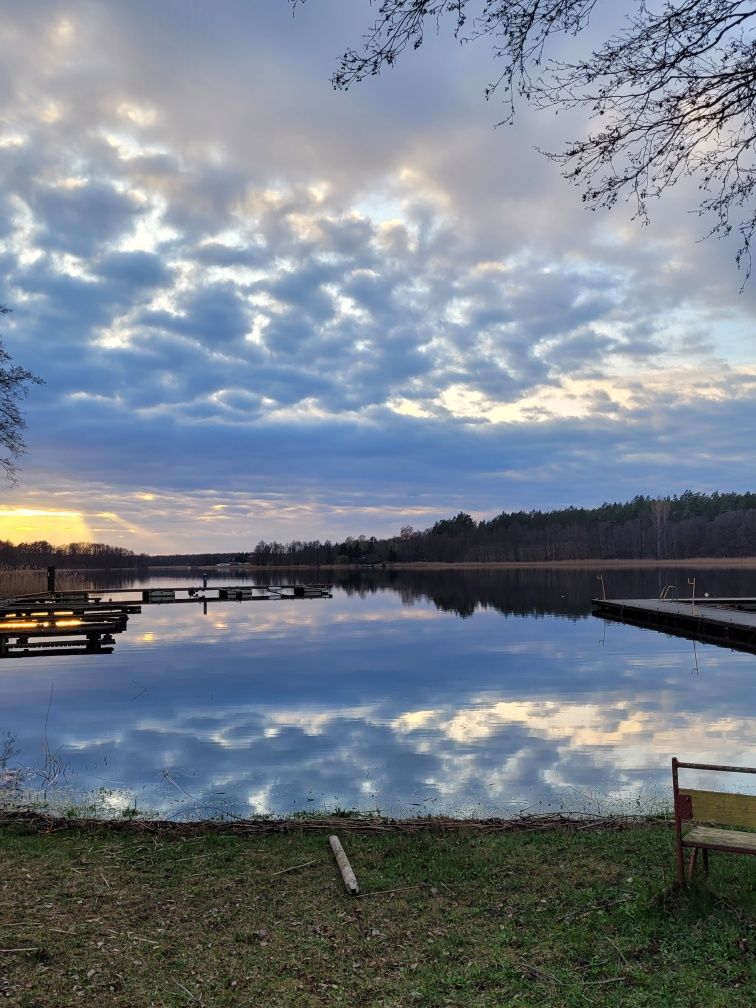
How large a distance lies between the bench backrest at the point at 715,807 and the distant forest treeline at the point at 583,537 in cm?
13127

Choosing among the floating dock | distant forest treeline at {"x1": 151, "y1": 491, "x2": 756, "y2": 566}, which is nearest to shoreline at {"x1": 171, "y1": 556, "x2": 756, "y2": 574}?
distant forest treeline at {"x1": 151, "y1": 491, "x2": 756, "y2": 566}

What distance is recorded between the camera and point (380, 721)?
15.4 meters

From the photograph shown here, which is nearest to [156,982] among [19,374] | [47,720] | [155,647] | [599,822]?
[599,822]

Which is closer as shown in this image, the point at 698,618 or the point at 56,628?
the point at 56,628

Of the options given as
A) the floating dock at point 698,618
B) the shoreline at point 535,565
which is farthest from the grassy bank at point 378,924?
the shoreline at point 535,565

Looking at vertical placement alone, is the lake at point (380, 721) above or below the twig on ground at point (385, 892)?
below

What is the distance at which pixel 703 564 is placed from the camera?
120m

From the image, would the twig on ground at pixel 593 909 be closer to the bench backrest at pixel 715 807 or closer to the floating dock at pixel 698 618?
the bench backrest at pixel 715 807

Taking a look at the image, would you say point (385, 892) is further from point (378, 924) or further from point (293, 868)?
point (293, 868)

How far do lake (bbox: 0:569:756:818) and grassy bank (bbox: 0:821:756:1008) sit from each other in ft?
7.93

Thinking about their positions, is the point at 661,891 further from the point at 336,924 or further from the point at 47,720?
the point at 47,720

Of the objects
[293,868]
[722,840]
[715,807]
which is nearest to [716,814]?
[715,807]

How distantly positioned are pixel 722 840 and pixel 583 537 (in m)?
154

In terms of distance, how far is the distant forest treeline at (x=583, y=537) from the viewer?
13225 cm
